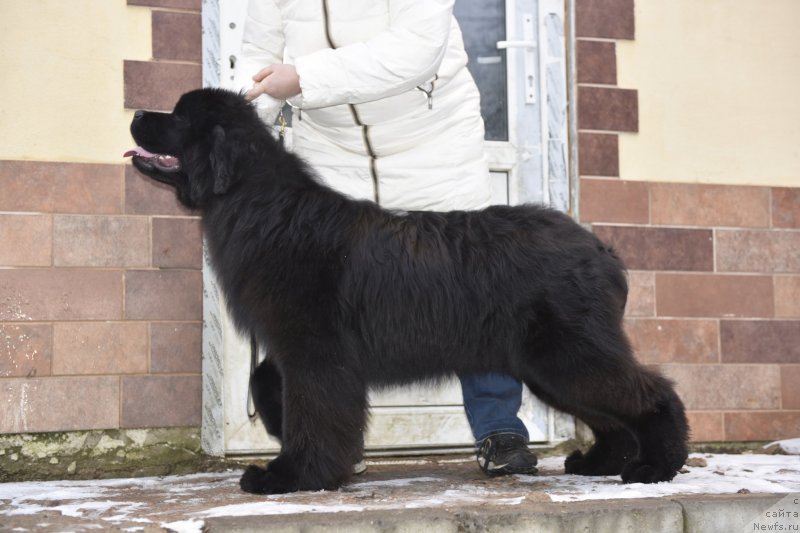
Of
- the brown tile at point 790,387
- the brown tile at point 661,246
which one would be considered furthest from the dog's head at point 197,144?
the brown tile at point 790,387

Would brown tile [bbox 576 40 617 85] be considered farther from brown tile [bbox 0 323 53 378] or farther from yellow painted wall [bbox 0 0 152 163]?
brown tile [bbox 0 323 53 378]

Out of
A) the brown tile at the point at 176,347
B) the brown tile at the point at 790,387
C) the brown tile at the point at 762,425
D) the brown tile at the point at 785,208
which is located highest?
the brown tile at the point at 785,208

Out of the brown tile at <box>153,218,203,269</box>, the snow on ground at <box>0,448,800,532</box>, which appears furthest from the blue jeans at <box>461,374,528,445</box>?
the brown tile at <box>153,218,203,269</box>

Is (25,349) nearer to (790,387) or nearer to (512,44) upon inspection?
(512,44)

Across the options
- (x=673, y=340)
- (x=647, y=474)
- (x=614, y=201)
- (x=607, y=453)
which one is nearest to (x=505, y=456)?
(x=607, y=453)

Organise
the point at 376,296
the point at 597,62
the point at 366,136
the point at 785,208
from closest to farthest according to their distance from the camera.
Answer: the point at 376,296, the point at 366,136, the point at 597,62, the point at 785,208

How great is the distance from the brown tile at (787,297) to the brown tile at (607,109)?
117 centimetres

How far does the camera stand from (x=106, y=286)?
4375 millimetres

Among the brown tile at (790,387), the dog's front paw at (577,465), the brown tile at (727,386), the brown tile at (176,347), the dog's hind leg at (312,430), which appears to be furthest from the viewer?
the brown tile at (790,387)

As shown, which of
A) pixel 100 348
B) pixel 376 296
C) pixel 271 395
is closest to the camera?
pixel 376 296

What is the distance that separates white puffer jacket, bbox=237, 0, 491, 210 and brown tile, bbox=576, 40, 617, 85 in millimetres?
1254

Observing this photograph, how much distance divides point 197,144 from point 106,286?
4.37 ft

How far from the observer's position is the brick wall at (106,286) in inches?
168

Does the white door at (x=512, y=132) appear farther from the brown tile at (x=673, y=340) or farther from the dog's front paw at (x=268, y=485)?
the dog's front paw at (x=268, y=485)
